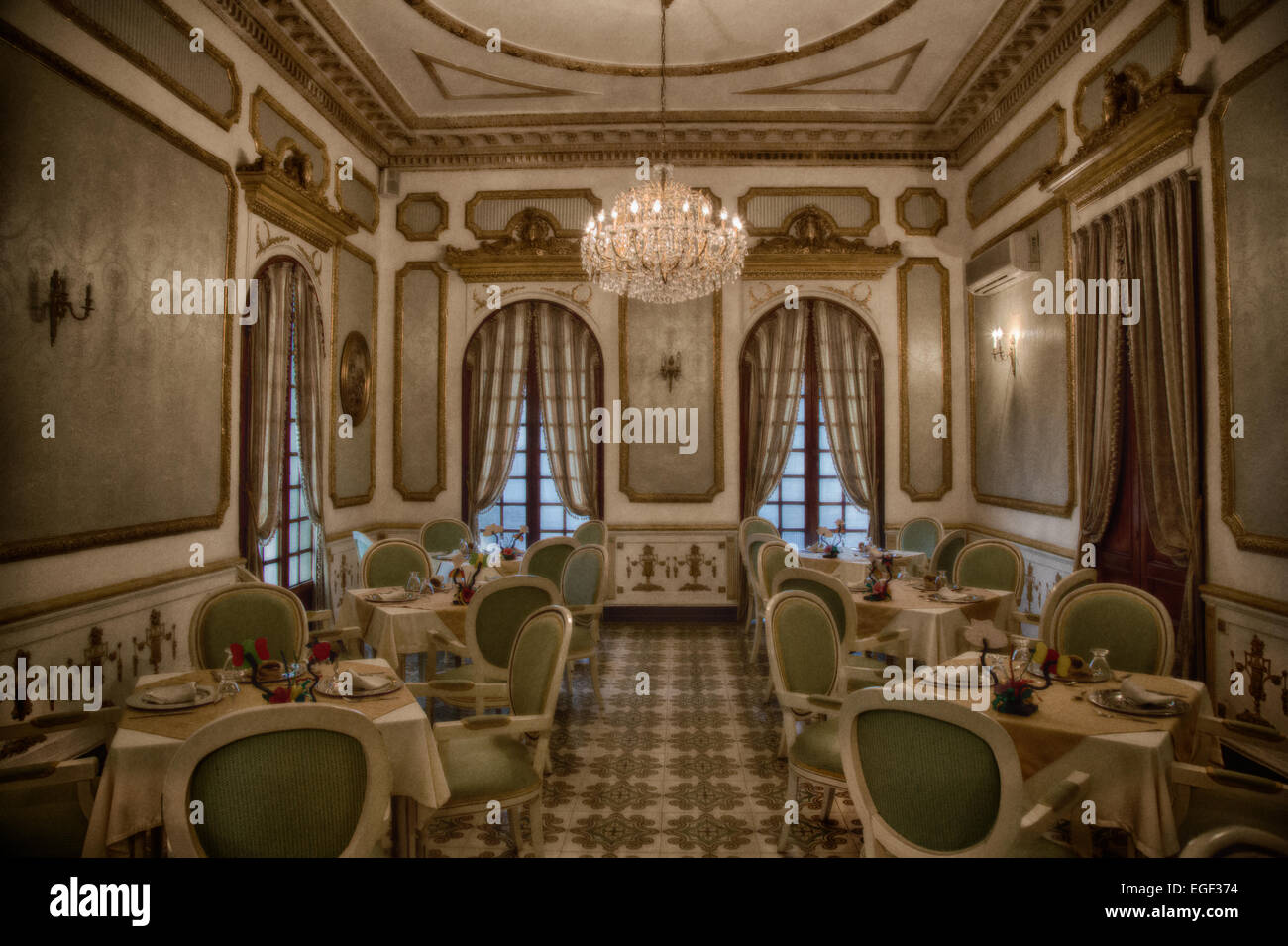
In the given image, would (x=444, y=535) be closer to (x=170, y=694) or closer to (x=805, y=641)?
(x=170, y=694)

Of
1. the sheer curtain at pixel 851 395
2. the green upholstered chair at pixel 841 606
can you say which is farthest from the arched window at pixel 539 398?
the green upholstered chair at pixel 841 606

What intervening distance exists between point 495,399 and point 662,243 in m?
2.89

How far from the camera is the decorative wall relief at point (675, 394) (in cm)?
681

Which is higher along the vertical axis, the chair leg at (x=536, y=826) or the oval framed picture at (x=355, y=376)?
the oval framed picture at (x=355, y=376)

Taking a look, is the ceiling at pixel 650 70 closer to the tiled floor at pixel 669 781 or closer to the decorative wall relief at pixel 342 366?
the decorative wall relief at pixel 342 366

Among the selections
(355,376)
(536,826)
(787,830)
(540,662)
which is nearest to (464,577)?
(540,662)

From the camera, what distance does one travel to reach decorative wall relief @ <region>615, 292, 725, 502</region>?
6812 mm

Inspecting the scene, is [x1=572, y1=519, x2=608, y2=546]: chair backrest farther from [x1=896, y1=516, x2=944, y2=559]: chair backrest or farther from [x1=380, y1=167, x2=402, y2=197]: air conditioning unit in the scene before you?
[x1=380, y1=167, x2=402, y2=197]: air conditioning unit

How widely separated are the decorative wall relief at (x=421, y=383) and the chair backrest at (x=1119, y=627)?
534 centimetres

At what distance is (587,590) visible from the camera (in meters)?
4.62

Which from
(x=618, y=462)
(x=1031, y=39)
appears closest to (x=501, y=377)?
(x=618, y=462)

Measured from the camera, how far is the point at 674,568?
6879 millimetres

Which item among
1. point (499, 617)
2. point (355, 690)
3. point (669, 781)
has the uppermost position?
point (499, 617)

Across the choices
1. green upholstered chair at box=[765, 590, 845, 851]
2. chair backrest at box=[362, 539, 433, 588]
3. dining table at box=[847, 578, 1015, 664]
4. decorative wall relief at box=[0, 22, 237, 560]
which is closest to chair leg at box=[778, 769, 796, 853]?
green upholstered chair at box=[765, 590, 845, 851]
